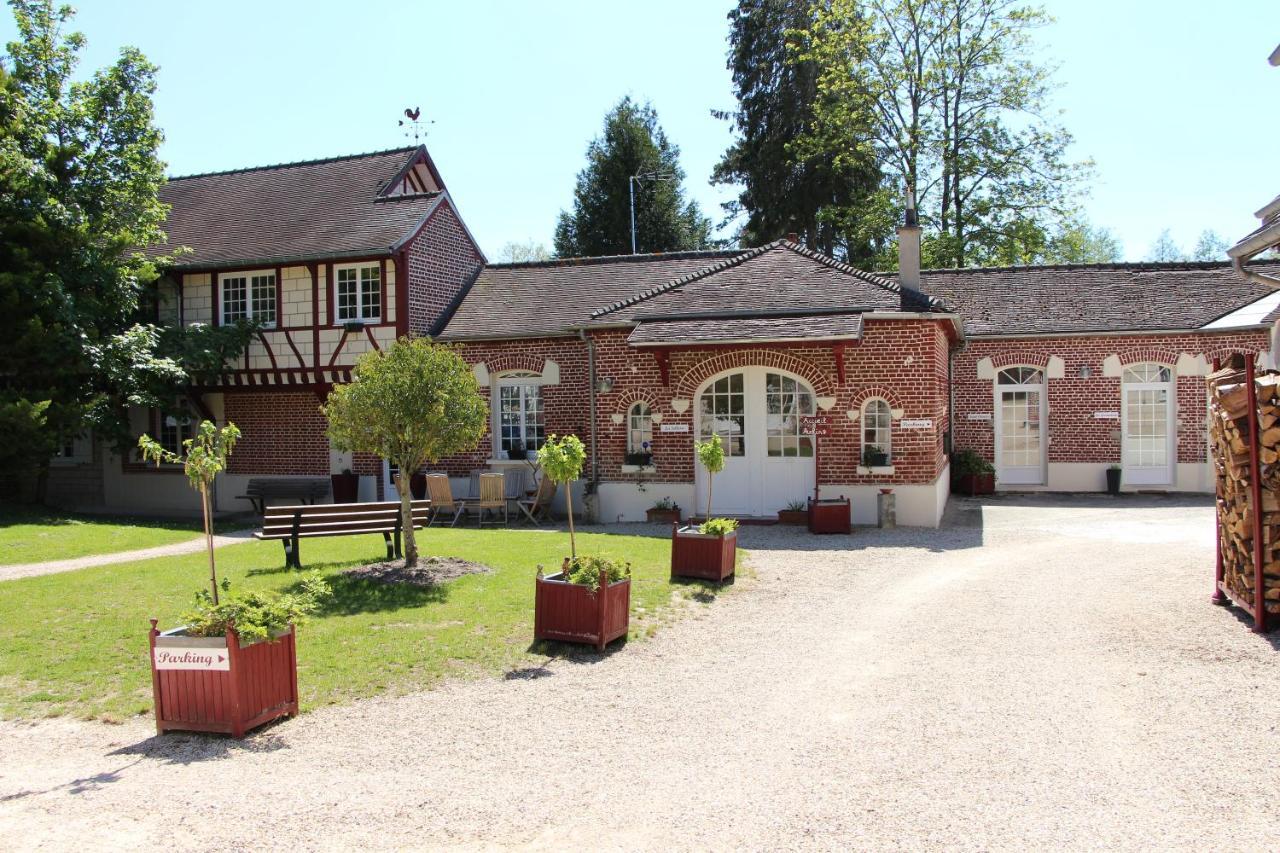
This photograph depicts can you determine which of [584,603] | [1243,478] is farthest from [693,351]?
[1243,478]

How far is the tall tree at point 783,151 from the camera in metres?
33.0

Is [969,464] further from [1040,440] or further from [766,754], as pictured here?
[766,754]

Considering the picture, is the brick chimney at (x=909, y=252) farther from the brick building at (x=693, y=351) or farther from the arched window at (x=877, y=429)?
the arched window at (x=877, y=429)

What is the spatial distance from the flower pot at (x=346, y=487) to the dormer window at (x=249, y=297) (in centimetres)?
334

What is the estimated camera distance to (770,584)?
1082 centimetres

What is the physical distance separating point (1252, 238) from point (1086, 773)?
6.49m

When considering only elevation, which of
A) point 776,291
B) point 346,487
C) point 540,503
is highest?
point 776,291

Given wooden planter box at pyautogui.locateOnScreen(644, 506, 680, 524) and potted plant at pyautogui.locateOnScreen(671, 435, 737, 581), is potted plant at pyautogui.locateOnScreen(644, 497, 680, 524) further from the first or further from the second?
potted plant at pyautogui.locateOnScreen(671, 435, 737, 581)

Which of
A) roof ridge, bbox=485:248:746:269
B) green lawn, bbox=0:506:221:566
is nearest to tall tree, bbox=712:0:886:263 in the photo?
roof ridge, bbox=485:248:746:269

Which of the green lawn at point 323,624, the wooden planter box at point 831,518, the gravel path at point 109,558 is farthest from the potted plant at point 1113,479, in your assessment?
the gravel path at point 109,558

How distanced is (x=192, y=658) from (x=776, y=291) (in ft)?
38.0

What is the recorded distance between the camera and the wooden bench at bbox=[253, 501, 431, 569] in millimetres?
11453

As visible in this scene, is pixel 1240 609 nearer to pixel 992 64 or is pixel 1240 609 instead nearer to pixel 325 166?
pixel 325 166

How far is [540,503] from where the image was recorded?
16656mm
